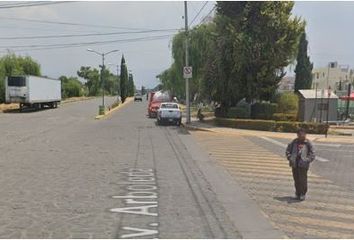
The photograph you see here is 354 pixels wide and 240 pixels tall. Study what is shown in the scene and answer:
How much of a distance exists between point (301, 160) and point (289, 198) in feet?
2.59

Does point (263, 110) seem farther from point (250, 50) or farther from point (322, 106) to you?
point (250, 50)

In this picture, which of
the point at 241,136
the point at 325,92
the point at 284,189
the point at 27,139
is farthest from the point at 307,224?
the point at 325,92

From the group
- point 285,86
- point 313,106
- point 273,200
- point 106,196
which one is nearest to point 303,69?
point 313,106

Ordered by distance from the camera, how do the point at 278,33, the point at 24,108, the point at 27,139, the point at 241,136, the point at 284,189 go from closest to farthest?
the point at 284,189 → the point at 27,139 → the point at 241,136 → the point at 278,33 → the point at 24,108

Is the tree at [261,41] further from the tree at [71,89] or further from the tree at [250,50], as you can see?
the tree at [71,89]

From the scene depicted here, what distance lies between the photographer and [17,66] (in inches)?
3295

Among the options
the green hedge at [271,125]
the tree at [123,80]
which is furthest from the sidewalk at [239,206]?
the tree at [123,80]

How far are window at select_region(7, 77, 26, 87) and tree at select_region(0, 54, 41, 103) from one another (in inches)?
742

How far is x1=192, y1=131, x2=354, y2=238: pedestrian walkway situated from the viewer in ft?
29.5

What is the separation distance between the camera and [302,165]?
38.3 feet

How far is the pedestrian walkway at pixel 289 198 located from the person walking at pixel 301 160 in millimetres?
259

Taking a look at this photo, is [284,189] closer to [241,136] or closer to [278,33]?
[241,136]

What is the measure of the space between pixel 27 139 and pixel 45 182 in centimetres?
1390

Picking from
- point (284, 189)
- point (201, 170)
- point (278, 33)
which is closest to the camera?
point (284, 189)
